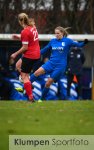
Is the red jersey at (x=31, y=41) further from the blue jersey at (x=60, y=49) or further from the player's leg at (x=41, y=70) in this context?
the blue jersey at (x=60, y=49)

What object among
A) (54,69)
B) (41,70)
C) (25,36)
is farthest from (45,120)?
(54,69)

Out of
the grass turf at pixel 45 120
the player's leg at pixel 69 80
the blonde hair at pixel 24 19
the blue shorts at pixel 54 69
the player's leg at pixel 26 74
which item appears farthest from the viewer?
the player's leg at pixel 69 80

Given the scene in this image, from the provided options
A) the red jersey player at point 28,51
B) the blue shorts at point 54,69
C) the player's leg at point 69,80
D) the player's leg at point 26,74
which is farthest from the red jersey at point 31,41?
the player's leg at point 69,80

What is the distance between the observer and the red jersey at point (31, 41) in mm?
16188

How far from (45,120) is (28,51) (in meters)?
4.89

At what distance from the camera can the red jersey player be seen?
1620cm

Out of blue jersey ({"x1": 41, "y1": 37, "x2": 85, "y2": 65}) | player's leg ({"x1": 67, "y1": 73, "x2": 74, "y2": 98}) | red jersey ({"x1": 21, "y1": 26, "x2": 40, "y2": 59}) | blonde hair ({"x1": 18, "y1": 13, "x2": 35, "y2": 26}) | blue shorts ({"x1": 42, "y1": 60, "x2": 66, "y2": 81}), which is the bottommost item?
player's leg ({"x1": 67, "y1": 73, "x2": 74, "y2": 98})

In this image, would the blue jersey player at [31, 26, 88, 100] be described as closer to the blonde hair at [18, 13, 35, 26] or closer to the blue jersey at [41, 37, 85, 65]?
the blue jersey at [41, 37, 85, 65]

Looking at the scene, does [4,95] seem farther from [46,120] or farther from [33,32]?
[46,120]

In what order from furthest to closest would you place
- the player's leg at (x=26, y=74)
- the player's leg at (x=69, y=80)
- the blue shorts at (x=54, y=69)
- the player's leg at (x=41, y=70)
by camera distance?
the player's leg at (x=69, y=80)
the blue shorts at (x=54, y=69)
the player's leg at (x=41, y=70)
the player's leg at (x=26, y=74)

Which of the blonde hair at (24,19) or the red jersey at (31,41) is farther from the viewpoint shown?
the red jersey at (31,41)

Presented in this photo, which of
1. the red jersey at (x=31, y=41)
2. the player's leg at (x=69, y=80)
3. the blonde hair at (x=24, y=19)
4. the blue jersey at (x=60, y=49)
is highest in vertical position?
the blonde hair at (x=24, y=19)

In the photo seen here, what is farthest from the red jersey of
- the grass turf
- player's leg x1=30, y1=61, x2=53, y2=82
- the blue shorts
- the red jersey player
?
the grass turf

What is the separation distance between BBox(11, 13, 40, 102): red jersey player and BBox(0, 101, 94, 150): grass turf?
1.49m
